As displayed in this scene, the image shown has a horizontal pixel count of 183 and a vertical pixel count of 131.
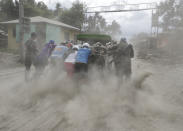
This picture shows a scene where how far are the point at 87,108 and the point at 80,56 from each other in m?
1.77

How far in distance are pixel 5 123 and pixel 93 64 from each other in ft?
10.5

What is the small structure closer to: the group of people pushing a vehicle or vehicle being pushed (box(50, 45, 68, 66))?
the group of people pushing a vehicle

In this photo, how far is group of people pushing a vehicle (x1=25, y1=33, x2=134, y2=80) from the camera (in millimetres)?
5145

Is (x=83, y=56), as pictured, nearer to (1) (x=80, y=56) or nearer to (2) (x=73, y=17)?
(1) (x=80, y=56)

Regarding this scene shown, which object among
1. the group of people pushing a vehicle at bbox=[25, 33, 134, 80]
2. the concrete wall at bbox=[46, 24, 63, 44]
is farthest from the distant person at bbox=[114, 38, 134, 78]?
the concrete wall at bbox=[46, 24, 63, 44]

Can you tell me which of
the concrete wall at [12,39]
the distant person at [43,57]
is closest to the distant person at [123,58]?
the distant person at [43,57]

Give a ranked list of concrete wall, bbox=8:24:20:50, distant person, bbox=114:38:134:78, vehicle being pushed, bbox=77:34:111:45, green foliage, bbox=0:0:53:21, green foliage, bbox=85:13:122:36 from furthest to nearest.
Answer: green foliage, bbox=85:13:122:36 → green foliage, bbox=0:0:53:21 → concrete wall, bbox=8:24:20:50 → vehicle being pushed, bbox=77:34:111:45 → distant person, bbox=114:38:134:78

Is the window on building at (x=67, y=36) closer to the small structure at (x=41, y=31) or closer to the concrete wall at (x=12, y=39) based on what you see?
the small structure at (x=41, y=31)

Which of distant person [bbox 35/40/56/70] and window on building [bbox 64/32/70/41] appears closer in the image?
distant person [bbox 35/40/56/70]

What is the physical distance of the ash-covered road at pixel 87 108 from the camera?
322cm

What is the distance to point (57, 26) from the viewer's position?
19.7 metres

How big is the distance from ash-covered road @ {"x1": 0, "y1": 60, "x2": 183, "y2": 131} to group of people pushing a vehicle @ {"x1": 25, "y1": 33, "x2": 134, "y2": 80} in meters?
0.52

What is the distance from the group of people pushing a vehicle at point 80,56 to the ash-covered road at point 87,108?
1.72 ft

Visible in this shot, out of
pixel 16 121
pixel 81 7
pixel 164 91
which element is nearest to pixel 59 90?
pixel 16 121
